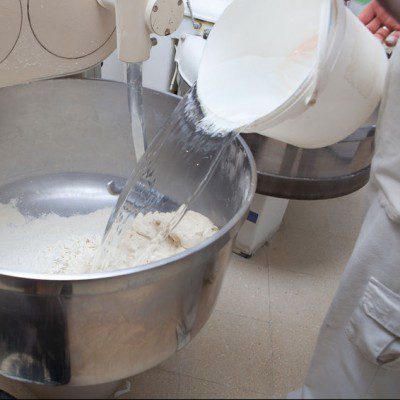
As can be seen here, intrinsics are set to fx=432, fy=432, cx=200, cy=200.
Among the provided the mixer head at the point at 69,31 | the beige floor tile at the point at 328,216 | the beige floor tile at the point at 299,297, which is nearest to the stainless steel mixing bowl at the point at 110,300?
the mixer head at the point at 69,31

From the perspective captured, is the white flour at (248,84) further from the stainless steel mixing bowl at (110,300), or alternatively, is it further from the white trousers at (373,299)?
the white trousers at (373,299)

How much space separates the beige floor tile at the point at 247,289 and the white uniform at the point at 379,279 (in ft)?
1.20

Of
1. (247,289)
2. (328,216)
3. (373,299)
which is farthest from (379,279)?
(328,216)

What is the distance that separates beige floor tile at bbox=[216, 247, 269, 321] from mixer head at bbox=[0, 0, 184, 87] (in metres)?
0.60

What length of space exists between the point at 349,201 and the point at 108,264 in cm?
98

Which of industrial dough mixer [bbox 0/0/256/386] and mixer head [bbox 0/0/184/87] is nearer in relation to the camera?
industrial dough mixer [bbox 0/0/256/386]

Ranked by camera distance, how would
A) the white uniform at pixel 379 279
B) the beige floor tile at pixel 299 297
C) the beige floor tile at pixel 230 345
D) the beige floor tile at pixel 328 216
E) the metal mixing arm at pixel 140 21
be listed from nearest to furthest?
1. the white uniform at pixel 379 279
2. the metal mixing arm at pixel 140 21
3. the beige floor tile at pixel 230 345
4. the beige floor tile at pixel 299 297
5. the beige floor tile at pixel 328 216

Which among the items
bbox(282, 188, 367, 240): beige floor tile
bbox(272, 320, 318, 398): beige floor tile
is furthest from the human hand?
bbox(282, 188, 367, 240): beige floor tile

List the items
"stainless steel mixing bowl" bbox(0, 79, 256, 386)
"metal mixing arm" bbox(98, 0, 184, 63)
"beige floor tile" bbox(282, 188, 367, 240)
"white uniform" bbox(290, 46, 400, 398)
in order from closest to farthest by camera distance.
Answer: "stainless steel mixing bowl" bbox(0, 79, 256, 386) → "white uniform" bbox(290, 46, 400, 398) → "metal mixing arm" bbox(98, 0, 184, 63) → "beige floor tile" bbox(282, 188, 367, 240)

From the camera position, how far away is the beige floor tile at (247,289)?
1.01 m

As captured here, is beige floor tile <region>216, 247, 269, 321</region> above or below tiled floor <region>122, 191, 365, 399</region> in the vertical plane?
below

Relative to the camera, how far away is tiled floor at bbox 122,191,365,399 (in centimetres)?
85

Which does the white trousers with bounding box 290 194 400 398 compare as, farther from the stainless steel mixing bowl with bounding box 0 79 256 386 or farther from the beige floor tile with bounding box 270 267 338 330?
the beige floor tile with bounding box 270 267 338 330

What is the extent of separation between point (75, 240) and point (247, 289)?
0.45m
